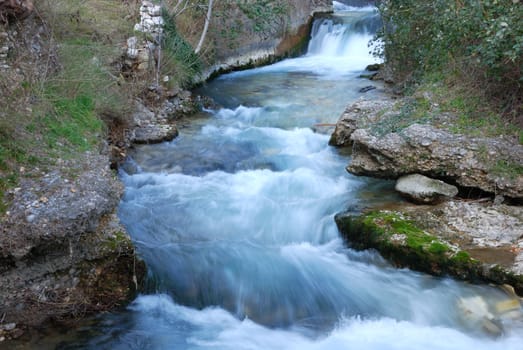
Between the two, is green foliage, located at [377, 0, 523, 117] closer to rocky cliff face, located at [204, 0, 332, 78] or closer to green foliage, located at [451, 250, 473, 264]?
green foliage, located at [451, 250, 473, 264]

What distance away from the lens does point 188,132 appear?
8781mm

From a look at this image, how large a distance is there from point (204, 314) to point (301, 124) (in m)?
5.16

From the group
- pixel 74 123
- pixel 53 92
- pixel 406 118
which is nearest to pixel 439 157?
pixel 406 118

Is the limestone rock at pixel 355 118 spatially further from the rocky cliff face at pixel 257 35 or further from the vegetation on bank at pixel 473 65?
the rocky cliff face at pixel 257 35

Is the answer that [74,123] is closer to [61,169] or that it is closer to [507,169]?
[61,169]

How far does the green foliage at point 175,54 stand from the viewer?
31.9ft

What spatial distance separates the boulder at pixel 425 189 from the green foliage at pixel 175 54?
5785 mm

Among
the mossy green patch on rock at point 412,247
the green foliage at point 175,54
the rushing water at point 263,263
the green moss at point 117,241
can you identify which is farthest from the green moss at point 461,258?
the green foliage at point 175,54

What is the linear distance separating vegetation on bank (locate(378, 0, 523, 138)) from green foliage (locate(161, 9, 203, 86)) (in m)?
4.61

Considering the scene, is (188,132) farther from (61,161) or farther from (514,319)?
(514,319)

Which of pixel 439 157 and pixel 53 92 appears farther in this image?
pixel 53 92

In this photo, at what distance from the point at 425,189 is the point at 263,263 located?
2.05 m

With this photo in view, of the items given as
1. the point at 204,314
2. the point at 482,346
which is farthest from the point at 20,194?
the point at 482,346

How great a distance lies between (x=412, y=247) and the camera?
4.77 m
